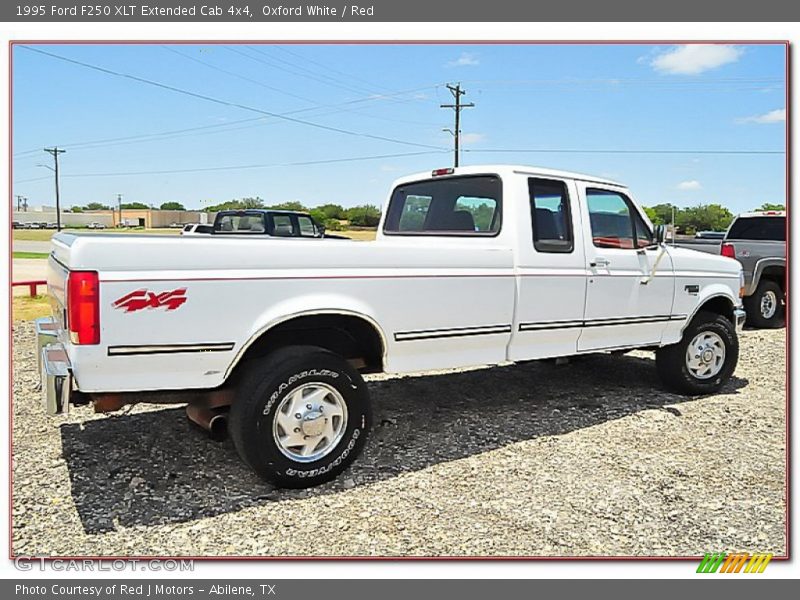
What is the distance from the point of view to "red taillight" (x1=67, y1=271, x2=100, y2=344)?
3.60 metres

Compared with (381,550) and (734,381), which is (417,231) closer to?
(381,550)

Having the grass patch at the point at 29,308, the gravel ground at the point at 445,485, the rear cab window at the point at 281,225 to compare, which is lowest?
the gravel ground at the point at 445,485

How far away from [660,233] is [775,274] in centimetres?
662

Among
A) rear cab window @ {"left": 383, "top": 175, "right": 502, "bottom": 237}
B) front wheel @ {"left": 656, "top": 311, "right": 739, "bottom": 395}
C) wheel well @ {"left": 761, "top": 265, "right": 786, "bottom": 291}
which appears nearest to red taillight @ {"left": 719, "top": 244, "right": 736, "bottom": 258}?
wheel well @ {"left": 761, "top": 265, "right": 786, "bottom": 291}

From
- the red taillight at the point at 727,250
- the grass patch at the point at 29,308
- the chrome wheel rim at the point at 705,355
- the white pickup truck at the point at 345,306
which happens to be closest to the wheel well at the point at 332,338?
the white pickup truck at the point at 345,306

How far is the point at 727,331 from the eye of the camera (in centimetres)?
688

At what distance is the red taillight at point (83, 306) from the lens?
3602 mm

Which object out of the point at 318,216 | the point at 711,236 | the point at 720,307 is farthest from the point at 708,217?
the point at 720,307

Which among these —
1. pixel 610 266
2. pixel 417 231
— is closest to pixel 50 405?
pixel 417 231

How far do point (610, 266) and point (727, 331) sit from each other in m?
1.82

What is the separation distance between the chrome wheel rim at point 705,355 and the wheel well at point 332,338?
11.3 feet

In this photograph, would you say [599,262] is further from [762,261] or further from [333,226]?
[333,226]

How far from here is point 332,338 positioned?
4.75 meters

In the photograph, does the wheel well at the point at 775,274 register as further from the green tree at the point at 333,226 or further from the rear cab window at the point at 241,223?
the green tree at the point at 333,226
